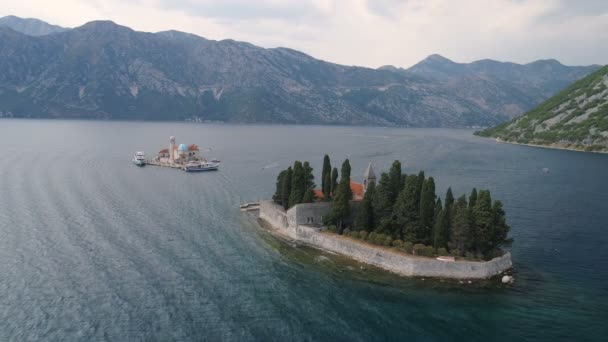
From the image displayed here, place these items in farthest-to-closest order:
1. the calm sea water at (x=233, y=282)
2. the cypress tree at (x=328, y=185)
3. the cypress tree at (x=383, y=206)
Result: the cypress tree at (x=328, y=185) < the cypress tree at (x=383, y=206) < the calm sea water at (x=233, y=282)

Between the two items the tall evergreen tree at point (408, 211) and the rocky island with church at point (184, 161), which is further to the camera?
the rocky island with church at point (184, 161)

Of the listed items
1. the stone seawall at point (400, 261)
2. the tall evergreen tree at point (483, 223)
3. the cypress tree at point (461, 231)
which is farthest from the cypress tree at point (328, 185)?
the tall evergreen tree at point (483, 223)

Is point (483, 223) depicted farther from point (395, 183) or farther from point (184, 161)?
point (184, 161)

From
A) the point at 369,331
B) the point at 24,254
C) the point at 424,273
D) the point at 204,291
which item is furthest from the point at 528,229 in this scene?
the point at 24,254

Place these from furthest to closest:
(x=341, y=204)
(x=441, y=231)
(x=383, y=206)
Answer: (x=341, y=204) < (x=383, y=206) < (x=441, y=231)

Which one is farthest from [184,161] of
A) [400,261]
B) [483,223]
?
[483,223]

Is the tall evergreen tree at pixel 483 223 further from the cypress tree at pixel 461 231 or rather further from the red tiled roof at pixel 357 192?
the red tiled roof at pixel 357 192
